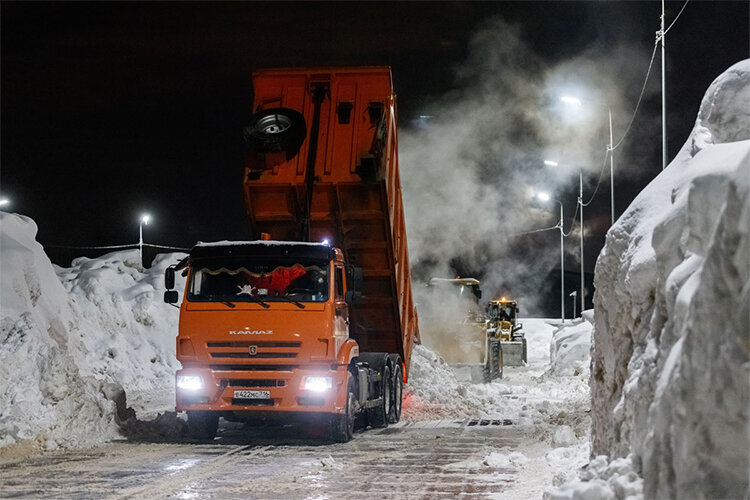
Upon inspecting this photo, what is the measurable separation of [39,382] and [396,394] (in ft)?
20.6

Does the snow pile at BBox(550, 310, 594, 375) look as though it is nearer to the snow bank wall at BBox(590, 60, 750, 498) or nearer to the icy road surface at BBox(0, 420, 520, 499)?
the icy road surface at BBox(0, 420, 520, 499)

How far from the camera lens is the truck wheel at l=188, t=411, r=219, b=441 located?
1324cm

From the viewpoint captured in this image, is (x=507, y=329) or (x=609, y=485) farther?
(x=507, y=329)

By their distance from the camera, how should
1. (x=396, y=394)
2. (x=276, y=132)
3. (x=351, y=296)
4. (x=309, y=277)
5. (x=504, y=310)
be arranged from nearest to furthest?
(x=309, y=277) < (x=351, y=296) < (x=276, y=132) < (x=396, y=394) < (x=504, y=310)

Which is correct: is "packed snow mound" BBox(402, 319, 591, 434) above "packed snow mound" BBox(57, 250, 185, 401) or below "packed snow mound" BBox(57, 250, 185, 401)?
below

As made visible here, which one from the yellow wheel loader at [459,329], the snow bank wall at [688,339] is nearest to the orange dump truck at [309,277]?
the snow bank wall at [688,339]

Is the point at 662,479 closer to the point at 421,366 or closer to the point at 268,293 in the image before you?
the point at 268,293

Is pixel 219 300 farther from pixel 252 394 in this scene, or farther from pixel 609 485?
pixel 609 485

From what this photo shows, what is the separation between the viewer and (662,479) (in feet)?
16.8

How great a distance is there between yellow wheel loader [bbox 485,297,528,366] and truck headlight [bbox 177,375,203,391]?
86.2 feet

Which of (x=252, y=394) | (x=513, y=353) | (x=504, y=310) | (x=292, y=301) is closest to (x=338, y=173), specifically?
(x=292, y=301)

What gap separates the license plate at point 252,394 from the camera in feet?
41.8

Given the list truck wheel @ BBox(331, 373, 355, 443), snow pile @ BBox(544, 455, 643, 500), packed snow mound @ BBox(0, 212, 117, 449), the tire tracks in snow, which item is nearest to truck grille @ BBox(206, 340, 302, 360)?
truck wheel @ BBox(331, 373, 355, 443)

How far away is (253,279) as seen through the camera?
1335 centimetres
